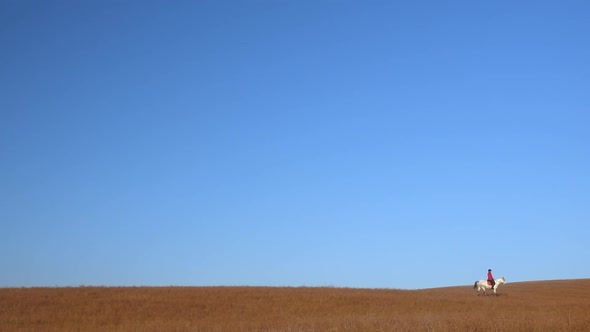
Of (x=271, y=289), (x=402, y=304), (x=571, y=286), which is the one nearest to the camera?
(x=402, y=304)

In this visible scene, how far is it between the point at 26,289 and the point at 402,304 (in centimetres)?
2272

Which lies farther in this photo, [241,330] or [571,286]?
[571,286]

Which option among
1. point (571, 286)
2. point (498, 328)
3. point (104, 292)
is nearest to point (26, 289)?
point (104, 292)

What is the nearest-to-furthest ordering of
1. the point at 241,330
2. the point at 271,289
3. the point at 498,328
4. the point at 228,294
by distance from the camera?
the point at 498,328 → the point at 241,330 → the point at 228,294 → the point at 271,289

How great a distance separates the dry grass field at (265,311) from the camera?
19.5 m

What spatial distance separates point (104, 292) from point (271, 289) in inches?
404

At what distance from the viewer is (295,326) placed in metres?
20.2

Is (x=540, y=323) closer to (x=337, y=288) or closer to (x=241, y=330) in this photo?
(x=241, y=330)

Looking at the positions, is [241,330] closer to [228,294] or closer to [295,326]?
[295,326]

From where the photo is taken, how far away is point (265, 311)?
94.5 ft

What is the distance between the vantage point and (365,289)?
3981 centimetres

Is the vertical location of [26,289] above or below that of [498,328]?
above

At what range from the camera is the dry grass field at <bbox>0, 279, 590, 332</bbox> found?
19547 mm

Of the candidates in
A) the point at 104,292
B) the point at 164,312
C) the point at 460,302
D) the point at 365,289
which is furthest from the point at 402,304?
the point at 104,292
